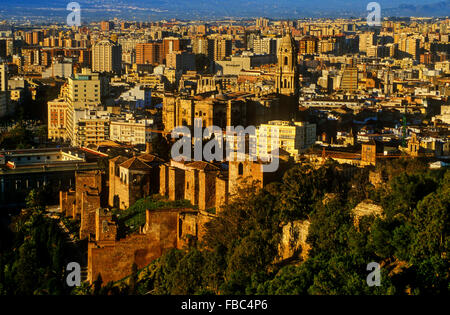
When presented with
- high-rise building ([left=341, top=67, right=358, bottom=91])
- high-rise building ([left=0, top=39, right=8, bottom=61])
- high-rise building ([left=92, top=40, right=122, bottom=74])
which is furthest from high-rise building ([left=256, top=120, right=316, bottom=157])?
high-rise building ([left=0, top=39, right=8, bottom=61])

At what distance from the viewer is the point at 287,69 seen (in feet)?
85.2

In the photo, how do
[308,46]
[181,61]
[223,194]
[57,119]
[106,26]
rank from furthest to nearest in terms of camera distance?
[106,26] < [308,46] < [181,61] < [57,119] < [223,194]

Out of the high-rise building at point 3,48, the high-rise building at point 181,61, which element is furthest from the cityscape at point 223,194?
the high-rise building at point 3,48

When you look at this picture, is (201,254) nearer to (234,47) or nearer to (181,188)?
(181,188)

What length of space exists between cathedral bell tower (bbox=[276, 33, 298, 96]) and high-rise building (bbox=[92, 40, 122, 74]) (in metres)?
27.6

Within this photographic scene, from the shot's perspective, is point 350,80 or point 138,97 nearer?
point 138,97

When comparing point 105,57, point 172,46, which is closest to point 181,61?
point 105,57

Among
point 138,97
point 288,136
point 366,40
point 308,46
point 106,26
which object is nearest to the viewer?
point 288,136

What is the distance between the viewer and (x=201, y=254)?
10.5 metres

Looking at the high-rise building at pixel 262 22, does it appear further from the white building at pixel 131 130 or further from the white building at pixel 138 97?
the white building at pixel 131 130

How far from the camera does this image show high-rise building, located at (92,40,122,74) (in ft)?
173

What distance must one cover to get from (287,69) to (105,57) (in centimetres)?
2850

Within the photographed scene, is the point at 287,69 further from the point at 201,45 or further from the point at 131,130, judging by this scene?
the point at 201,45

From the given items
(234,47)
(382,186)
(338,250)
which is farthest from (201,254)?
(234,47)
